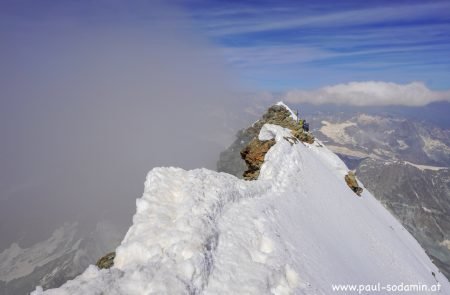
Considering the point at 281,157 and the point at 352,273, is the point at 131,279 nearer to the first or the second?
the point at 352,273

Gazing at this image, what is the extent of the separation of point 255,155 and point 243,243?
24.0 meters

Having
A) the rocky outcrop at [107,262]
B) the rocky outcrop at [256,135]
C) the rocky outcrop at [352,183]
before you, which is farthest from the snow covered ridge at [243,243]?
the rocky outcrop at [352,183]

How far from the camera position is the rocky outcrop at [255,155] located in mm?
40406

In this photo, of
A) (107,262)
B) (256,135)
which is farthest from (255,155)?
(107,262)

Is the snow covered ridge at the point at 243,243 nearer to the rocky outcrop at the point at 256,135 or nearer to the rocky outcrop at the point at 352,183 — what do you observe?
the rocky outcrop at the point at 256,135

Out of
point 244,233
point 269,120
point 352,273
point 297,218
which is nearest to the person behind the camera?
point 244,233

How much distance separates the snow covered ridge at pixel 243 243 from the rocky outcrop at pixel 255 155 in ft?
19.9

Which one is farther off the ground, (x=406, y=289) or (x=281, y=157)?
(x=281, y=157)

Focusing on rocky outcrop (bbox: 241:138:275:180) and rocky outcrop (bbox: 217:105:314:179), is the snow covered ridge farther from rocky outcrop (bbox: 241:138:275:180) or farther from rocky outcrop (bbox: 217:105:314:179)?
rocky outcrop (bbox: 217:105:314:179)

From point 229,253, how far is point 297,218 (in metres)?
9.44

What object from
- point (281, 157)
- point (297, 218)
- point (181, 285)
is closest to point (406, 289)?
point (297, 218)

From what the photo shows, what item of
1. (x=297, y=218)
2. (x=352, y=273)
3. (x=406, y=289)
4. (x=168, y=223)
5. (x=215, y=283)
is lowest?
(x=406, y=289)

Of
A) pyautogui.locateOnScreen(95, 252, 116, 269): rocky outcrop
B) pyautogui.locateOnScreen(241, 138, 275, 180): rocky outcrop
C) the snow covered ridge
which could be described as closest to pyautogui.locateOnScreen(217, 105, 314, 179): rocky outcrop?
pyautogui.locateOnScreen(241, 138, 275, 180): rocky outcrop

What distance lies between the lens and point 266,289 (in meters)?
15.2
